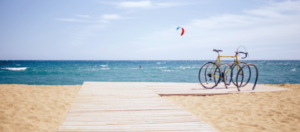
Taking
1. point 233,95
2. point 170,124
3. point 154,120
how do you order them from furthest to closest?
point 233,95 < point 154,120 < point 170,124

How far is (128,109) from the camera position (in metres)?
3.78

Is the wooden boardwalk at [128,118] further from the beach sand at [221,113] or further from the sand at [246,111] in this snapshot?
the sand at [246,111]

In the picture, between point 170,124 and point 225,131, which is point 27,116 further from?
point 225,131

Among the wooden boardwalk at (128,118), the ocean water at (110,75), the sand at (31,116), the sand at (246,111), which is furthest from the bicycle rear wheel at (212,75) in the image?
the ocean water at (110,75)

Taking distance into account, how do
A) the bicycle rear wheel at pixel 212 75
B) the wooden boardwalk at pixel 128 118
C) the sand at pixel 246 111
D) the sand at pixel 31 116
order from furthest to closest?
1. the bicycle rear wheel at pixel 212 75
2. the sand at pixel 31 116
3. the sand at pixel 246 111
4. the wooden boardwalk at pixel 128 118

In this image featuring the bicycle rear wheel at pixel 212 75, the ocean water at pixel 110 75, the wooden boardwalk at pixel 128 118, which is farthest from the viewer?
the ocean water at pixel 110 75

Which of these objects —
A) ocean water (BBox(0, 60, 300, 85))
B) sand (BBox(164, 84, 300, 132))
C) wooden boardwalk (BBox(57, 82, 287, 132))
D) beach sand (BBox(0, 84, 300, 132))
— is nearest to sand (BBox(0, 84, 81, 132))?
beach sand (BBox(0, 84, 300, 132))

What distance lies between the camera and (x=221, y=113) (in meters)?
4.82

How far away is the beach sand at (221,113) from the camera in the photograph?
3894mm

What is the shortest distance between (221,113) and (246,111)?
0.74m

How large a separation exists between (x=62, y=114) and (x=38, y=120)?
721 mm

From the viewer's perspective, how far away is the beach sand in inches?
153

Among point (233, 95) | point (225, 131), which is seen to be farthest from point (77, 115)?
point (233, 95)

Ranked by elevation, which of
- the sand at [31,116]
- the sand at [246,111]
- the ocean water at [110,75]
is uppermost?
the sand at [246,111]
